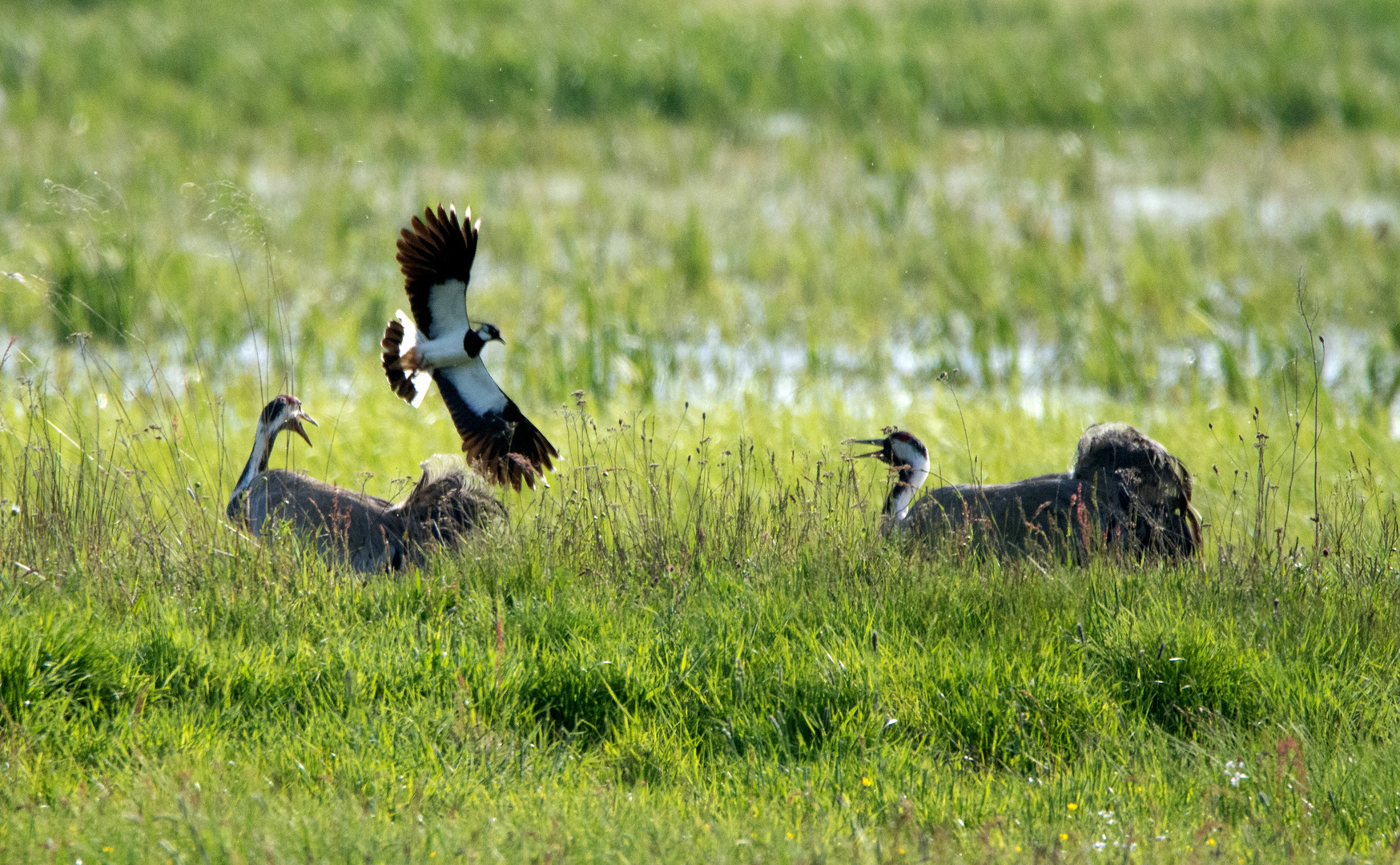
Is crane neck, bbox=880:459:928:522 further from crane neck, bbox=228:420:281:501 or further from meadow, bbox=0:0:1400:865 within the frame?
crane neck, bbox=228:420:281:501

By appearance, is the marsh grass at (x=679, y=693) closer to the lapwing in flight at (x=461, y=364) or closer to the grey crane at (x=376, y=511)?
the grey crane at (x=376, y=511)

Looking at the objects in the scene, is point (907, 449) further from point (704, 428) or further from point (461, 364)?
point (461, 364)

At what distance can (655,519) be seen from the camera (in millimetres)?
4875

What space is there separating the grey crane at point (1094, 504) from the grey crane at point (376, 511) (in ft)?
5.20

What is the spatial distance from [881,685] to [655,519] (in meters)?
1.19

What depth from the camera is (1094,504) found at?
5312 mm

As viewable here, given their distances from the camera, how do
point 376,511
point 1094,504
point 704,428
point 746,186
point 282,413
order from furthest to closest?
point 746,186
point 704,428
point 282,413
point 376,511
point 1094,504

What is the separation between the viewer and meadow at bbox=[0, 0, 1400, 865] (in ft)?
11.7

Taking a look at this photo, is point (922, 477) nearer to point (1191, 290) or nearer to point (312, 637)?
point (312, 637)

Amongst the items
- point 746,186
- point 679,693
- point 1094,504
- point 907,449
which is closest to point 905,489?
point 907,449

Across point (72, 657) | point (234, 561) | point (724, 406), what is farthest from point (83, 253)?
point (72, 657)

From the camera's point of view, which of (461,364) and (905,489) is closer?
(461,364)

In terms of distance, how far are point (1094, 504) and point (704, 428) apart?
1.88 meters

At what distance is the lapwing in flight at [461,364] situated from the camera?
5500 millimetres
